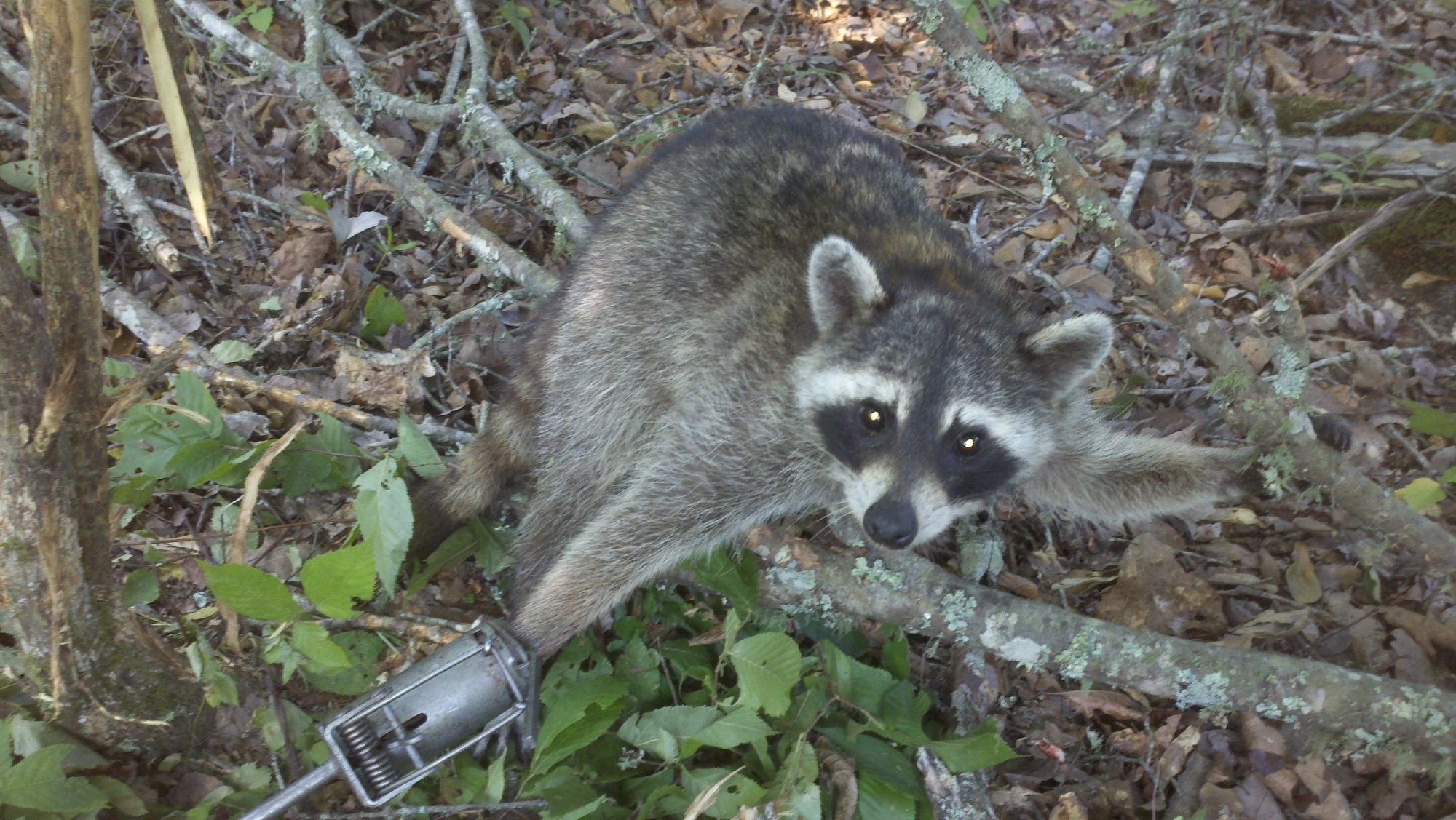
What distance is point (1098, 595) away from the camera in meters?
3.19

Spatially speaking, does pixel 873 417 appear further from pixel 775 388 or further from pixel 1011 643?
pixel 1011 643

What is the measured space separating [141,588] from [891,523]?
1.91 meters

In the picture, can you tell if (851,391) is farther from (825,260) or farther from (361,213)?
(361,213)

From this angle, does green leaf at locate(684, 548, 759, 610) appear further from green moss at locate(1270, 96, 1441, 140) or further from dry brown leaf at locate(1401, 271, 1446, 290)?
green moss at locate(1270, 96, 1441, 140)

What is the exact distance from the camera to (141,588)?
238 cm

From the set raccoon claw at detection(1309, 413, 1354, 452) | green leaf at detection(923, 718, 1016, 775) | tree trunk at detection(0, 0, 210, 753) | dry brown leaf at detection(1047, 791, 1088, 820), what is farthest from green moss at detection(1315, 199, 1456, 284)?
tree trunk at detection(0, 0, 210, 753)

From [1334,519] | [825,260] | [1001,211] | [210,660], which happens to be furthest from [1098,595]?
[210,660]

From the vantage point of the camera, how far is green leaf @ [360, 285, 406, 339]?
11.9ft

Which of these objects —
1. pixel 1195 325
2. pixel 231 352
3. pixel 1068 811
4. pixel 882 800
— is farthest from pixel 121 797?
pixel 1195 325

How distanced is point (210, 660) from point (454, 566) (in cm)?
90

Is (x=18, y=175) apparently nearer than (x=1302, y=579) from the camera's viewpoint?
No

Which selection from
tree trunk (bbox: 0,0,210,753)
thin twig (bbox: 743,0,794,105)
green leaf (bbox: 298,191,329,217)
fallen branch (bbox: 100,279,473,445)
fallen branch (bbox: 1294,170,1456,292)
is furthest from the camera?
thin twig (bbox: 743,0,794,105)

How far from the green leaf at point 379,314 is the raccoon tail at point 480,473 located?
0.68 metres

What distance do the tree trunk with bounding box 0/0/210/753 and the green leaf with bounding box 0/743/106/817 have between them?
17 cm
